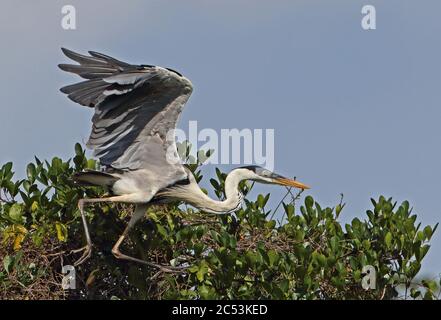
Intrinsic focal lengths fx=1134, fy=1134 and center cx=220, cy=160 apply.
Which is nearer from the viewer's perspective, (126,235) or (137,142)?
(126,235)

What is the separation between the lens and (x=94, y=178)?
954 centimetres

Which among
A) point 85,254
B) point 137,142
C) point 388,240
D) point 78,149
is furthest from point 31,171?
point 388,240

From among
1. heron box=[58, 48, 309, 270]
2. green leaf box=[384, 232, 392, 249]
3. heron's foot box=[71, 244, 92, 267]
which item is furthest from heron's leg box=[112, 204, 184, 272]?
green leaf box=[384, 232, 392, 249]

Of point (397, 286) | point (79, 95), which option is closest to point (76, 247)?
point (79, 95)

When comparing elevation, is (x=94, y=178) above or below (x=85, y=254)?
above

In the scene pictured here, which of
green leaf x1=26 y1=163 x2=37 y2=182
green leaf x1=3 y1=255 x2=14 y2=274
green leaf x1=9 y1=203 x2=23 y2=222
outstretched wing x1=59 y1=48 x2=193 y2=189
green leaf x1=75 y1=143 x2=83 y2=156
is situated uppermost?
outstretched wing x1=59 y1=48 x2=193 y2=189

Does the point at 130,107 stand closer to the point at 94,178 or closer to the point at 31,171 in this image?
the point at 94,178

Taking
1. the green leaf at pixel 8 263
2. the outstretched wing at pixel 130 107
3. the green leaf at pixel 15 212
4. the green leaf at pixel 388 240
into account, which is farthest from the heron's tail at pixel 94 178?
the green leaf at pixel 388 240

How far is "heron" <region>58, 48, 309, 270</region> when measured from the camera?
364 inches

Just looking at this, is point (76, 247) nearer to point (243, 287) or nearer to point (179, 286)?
point (179, 286)

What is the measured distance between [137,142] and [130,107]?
40 cm

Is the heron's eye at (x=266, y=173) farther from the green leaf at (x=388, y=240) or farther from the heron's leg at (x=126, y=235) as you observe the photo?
the green leaf at (x=388, y=240)

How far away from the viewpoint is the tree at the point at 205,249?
8.44 m

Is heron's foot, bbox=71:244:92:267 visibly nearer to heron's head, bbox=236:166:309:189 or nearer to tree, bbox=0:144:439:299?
tree, bbox=0:144:439:299
